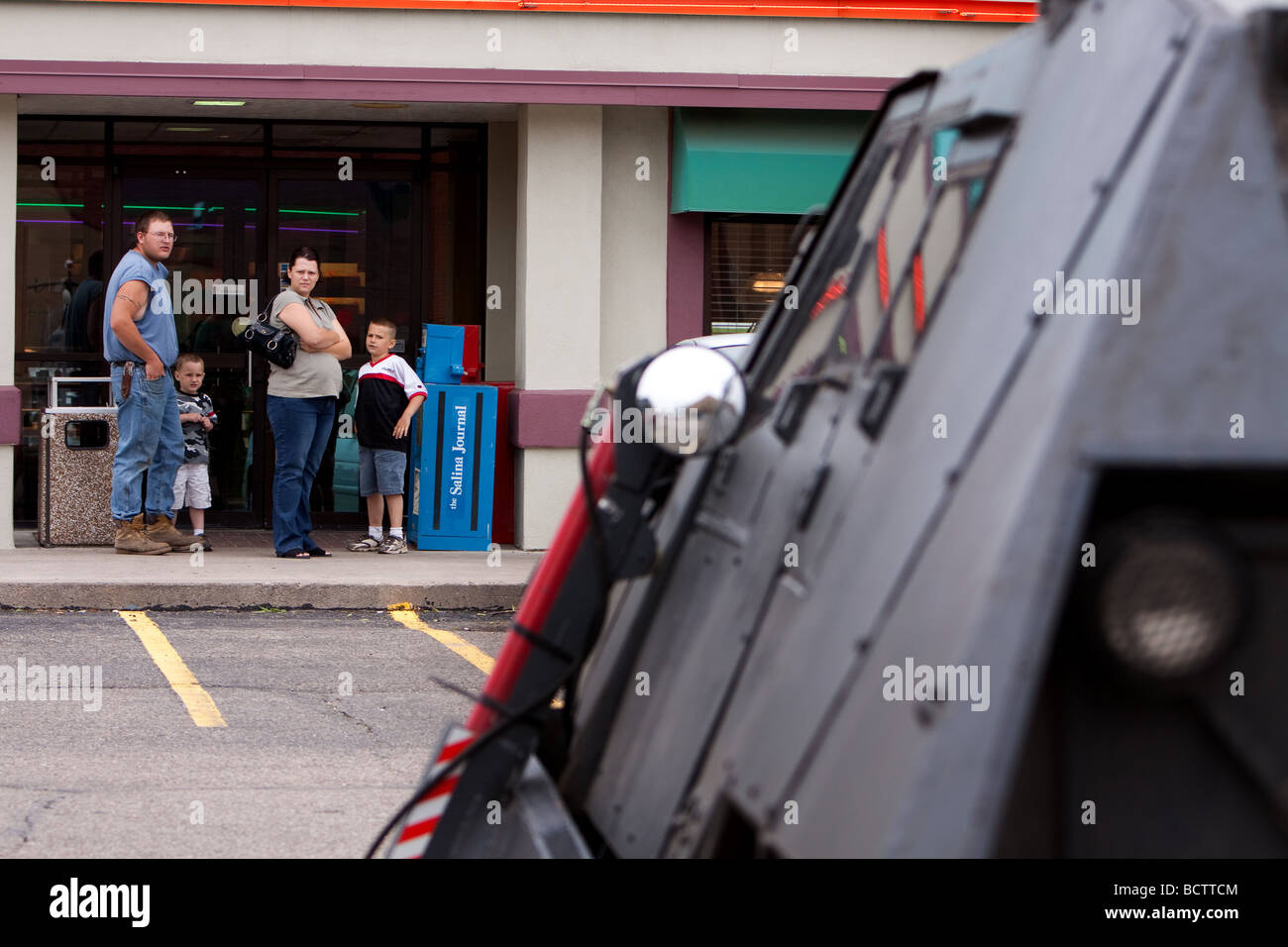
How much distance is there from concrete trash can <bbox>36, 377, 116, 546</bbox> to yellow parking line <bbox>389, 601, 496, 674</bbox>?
3.28 meters

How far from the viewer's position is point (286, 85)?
1252 cm

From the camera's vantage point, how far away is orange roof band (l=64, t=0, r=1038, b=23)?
12.5 metres

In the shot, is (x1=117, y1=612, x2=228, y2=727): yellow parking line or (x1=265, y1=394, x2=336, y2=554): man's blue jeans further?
(x1=265, y1=394, x2=336, y2=554): man's blue jeans

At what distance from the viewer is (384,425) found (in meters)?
12.0

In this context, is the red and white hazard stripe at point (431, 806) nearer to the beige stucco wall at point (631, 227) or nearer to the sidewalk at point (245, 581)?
the sidewalk at point (245, 581)

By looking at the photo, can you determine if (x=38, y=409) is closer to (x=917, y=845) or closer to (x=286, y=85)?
(x=286, y=85)

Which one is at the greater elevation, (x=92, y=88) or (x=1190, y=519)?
(x=92, y=88)

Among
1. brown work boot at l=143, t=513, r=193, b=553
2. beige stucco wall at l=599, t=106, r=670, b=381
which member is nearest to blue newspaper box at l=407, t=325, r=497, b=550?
beige stucco wall at l=599, t=106, r=670, b=381

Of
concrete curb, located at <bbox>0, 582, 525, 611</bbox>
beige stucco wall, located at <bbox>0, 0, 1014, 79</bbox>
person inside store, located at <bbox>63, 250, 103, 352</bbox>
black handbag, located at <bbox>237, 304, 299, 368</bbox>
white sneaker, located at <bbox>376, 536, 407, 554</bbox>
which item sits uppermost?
beige stucco wall, located at <bbox>0, 0, 1014, 79</bbox>

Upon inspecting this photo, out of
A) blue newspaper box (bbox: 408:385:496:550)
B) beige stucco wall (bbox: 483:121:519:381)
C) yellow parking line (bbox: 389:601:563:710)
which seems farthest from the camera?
beige stucco wall (bbox: 483:121:519:381)

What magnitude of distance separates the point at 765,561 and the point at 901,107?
941 millimetres

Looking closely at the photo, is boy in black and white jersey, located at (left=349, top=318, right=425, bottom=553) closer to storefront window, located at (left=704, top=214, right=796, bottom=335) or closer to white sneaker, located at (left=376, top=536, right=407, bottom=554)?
white sneaker, located at (left=376, top=536, right=407, bottom=554)
